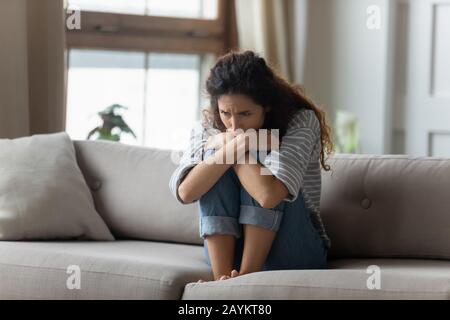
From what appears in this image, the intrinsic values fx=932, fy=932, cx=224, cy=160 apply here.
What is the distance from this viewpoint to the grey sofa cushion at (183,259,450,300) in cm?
199

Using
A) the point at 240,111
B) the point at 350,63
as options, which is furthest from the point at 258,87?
the point at 350,63

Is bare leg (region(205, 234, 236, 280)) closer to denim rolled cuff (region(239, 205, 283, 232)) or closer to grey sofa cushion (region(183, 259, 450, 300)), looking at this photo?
denim rolled cuff (region(239, 205, 283, 232))

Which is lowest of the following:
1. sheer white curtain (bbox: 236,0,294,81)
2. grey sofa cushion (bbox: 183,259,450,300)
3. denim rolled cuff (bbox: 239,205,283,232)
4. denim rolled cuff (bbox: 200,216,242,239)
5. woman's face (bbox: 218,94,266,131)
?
grey sofa cushion (bbox: 183,259,450,300)

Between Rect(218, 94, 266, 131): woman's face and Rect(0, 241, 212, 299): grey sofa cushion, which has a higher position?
Rect(218, 94, 266, 131): woman's face

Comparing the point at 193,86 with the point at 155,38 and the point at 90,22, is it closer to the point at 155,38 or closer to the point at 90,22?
the point at 155,38

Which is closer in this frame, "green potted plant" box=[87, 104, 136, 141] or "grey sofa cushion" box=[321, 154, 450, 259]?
"grey sofa cushion" box=[321, 154, 450, 259]

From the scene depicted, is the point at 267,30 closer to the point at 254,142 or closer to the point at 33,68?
the point at 33,68

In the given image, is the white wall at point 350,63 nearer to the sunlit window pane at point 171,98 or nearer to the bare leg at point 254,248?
the sunlit window pane at point 171,98

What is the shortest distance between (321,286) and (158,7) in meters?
2.28

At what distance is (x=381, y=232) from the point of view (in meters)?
2.61

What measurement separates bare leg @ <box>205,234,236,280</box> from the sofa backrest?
1.22 feet

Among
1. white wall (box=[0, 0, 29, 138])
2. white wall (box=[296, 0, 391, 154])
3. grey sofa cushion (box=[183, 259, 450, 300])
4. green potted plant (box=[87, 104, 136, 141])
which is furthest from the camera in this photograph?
white wall (box=[296, 0, 391, 154])

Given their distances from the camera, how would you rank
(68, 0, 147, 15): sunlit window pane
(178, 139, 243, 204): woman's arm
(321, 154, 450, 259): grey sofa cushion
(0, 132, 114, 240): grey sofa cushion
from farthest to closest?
1. (68, 0, 147, 15): sunlit window pane
2. (0, 132, 114, 240): grey sofa cushion
3. (321, 154, 450, 259): grey sofa cushion
4. (178, 139, 243, 204): woman's arm

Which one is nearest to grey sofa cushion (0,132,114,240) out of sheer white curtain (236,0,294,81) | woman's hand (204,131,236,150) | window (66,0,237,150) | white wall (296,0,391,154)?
woman's hand (204,131,236,150)
